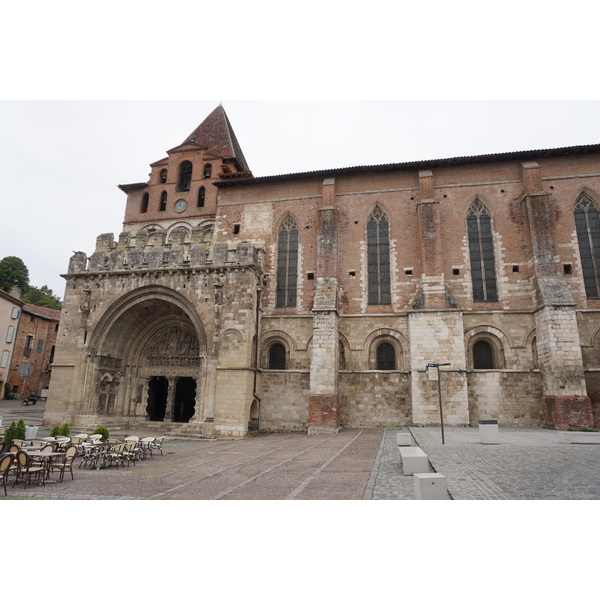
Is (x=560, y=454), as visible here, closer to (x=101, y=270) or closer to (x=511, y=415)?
(x=511, y=415)

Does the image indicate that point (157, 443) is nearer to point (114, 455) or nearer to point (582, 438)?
point (114, 455)

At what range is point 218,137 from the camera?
28.1 meters

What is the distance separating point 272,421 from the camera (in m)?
19.3

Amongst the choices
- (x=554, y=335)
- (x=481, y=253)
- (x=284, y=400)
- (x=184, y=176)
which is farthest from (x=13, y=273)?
(x=554, y=335)

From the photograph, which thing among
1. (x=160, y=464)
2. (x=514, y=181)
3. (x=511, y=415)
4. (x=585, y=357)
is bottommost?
(x=160, y=464)

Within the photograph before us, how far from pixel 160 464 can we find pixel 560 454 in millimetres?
10476

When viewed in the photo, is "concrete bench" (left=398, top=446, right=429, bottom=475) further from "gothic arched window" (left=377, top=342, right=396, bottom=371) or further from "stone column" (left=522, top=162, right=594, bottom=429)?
"stone column" (left=522, top=162, right=594, bottom=429)

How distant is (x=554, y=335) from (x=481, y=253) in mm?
5140

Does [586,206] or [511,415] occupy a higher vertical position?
[586,206]

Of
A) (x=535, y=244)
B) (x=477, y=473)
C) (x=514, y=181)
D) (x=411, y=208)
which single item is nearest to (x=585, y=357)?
(x=535, y=244)

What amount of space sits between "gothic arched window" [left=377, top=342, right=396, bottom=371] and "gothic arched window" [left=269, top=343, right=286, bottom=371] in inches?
188

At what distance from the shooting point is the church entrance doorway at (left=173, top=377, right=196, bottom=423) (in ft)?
69.2

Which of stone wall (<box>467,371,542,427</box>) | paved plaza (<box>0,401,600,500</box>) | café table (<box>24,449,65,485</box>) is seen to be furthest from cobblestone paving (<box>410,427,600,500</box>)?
café table (<box>24,449,65,485</box>)

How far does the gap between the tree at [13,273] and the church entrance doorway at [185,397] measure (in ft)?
122
